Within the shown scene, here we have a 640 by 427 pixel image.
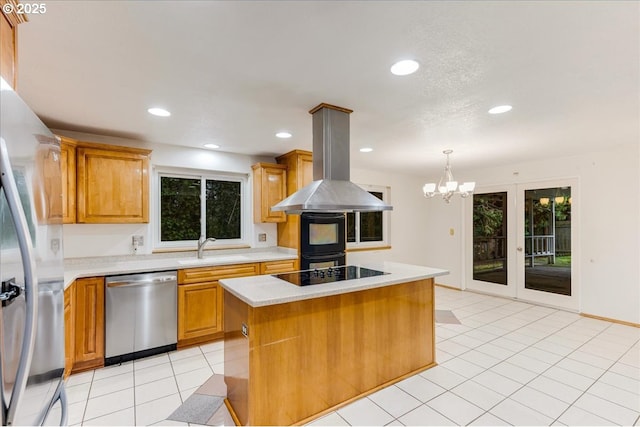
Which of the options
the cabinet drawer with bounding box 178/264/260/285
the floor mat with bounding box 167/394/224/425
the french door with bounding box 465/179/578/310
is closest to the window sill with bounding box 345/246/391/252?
Answer: the french door with bounding box 465/179/578/310

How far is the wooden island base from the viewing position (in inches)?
77.2

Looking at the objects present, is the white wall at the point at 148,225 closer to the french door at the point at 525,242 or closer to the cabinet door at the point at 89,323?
the cabinet door at the point at 89,323

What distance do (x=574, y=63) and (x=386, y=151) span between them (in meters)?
2.44

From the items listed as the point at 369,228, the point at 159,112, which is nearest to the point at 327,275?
the point at 159,112

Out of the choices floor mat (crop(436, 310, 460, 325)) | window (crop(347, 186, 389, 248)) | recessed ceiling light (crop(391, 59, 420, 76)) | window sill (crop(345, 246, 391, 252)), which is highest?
recessed ceiling light (crop(391, 59, 420, 76))

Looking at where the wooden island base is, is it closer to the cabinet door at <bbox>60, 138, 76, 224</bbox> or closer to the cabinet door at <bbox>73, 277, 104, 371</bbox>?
the cabinet door at <bbox>73, 277, 104, 371</bbox>

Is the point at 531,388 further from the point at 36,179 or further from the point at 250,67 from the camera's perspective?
the point at 36,179

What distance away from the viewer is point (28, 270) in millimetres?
921

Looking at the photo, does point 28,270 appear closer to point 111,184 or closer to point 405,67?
point 405,67

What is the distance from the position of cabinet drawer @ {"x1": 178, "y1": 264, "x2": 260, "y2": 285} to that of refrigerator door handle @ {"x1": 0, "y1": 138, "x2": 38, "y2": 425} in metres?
2.45

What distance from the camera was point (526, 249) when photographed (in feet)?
16.7

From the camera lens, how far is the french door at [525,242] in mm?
4676

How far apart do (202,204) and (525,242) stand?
205 inches

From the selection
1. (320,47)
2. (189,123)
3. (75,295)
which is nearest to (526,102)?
(320,47)
